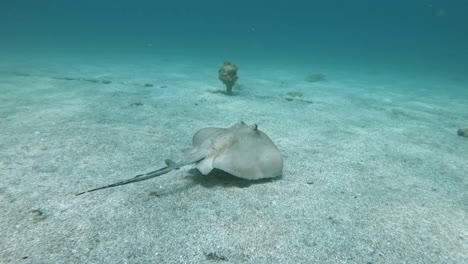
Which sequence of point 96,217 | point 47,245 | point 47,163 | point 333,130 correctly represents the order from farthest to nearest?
1. point 333,130
2. point 47,163
3. point 96,217
4. point 47,245

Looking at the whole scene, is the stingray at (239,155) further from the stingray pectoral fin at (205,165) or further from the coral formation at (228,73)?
the coral formation at (228,73)

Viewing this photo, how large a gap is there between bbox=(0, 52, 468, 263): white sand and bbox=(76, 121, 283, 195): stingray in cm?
31

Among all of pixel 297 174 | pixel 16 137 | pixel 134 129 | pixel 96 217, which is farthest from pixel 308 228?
pixel 16 137

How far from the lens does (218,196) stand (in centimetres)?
422

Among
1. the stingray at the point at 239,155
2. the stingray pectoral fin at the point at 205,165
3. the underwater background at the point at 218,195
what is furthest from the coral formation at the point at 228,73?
the stingray pectoral fin at the point at 205,165

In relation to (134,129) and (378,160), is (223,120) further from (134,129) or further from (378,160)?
(378,160)

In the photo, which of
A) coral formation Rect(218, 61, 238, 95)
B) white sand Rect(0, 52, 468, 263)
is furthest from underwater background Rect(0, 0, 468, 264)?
coral formation Rect(218, 61, 238, 95)

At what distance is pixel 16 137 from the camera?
5.89 meters

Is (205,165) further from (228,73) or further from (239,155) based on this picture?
(228,73)

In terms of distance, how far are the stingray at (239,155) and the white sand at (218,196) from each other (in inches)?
12.2

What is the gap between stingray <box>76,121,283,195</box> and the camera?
430 cm

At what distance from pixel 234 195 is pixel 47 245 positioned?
239 centimetres

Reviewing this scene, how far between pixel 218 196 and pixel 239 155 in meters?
0.73

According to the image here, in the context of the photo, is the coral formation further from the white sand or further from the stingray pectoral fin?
the stingray pectoral fin
